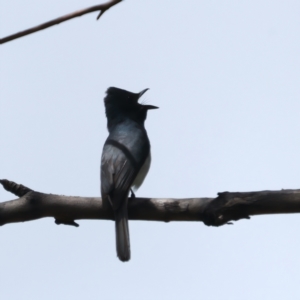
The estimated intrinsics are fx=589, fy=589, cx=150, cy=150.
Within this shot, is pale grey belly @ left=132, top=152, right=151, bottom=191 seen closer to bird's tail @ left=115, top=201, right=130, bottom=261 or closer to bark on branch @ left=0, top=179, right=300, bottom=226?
bird's tail @ left=115, top=201, right=130, bottom=261

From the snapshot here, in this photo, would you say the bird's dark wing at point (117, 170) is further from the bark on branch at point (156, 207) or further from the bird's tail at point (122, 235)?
the bark on branch at point (156, 207)

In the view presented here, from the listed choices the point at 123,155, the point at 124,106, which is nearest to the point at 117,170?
the point at 123,155

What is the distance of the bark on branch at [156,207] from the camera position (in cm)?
498

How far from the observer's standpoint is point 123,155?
7.60 metres

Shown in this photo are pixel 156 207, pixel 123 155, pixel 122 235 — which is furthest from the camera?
pixel 123 155

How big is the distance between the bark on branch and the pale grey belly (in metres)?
2.09

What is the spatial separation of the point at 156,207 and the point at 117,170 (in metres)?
1.87

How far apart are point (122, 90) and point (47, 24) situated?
7.07 m

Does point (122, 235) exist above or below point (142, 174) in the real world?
below

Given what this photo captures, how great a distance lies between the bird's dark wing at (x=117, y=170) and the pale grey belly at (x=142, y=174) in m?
0.37

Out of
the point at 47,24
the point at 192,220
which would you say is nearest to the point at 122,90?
the point at 192,220

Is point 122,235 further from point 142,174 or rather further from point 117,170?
point 142,174

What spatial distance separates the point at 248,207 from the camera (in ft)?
16.5

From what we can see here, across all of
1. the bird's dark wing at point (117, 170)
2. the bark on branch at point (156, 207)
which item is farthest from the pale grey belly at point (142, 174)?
the bark on branch at point (156, 207)
